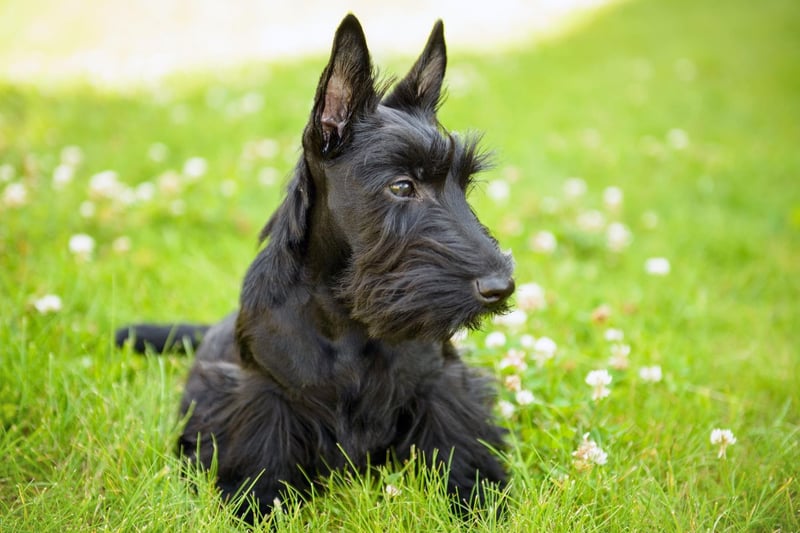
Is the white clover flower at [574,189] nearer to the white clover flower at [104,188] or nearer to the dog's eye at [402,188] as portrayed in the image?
the dog's eye at [402,188]

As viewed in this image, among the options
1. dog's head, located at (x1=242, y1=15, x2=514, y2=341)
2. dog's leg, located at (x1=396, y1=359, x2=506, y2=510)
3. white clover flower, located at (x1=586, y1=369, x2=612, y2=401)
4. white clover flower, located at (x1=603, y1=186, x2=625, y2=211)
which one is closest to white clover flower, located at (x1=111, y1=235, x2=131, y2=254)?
dog's head, located at (x1=242, y1=15, x2=514, y2=341)

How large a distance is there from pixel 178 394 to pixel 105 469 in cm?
69

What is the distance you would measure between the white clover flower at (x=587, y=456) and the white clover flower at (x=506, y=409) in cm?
42

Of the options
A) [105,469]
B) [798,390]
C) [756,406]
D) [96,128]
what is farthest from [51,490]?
[96,128]

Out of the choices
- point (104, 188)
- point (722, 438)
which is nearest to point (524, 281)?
point (722, 438)

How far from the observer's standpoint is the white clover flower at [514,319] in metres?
3.37

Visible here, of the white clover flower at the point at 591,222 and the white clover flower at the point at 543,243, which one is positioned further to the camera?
the white clover flower at the point at 591,222

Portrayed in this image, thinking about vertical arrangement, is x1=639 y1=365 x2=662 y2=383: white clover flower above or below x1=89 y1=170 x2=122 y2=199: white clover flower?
below

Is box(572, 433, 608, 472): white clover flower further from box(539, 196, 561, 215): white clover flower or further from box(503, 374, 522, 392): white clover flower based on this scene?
box(539, 196, 561, 215): white clover flower

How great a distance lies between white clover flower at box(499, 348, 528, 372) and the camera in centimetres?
303

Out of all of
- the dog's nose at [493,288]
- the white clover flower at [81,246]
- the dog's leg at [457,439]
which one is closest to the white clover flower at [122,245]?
the white clover flower at [81,246]

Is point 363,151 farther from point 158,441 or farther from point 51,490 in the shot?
point 51,490

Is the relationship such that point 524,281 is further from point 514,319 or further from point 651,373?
point 651,373

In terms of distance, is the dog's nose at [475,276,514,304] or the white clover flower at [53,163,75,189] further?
the white clover flower at [53,163,75,189]
